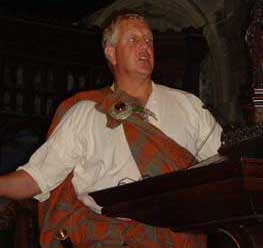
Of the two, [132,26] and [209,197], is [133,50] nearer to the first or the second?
[132,26]

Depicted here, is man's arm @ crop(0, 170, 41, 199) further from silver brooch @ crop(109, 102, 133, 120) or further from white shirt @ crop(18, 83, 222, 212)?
silver brooch @ crop(109, 102, 133, 120)

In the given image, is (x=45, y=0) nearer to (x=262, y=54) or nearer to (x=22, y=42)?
(x=22, y=42)

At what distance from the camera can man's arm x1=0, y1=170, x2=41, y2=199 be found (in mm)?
2576

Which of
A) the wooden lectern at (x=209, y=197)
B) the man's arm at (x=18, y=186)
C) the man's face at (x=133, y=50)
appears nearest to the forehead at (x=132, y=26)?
the man's face at (x=133, y=50)

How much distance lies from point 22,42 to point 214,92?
1261mm

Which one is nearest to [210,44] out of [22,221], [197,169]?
[22,221]

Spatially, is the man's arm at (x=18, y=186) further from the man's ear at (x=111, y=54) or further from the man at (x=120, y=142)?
the man's ear at (x=111, y=54)

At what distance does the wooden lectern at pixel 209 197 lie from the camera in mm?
1900

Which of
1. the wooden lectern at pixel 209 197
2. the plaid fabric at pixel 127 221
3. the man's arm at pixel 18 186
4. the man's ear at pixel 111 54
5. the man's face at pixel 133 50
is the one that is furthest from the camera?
the man's ear at pixel 111 54

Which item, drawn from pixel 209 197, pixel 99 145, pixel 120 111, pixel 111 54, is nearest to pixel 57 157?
pixel 99 145

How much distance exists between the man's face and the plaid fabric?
0.33 feet

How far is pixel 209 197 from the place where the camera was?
1985 mm

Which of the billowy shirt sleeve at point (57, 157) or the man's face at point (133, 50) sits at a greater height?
the man's face at point (133, 50)

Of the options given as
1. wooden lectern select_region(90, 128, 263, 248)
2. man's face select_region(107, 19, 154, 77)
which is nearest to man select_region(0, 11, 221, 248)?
man's face select_region(107, 19, 154, 77)
